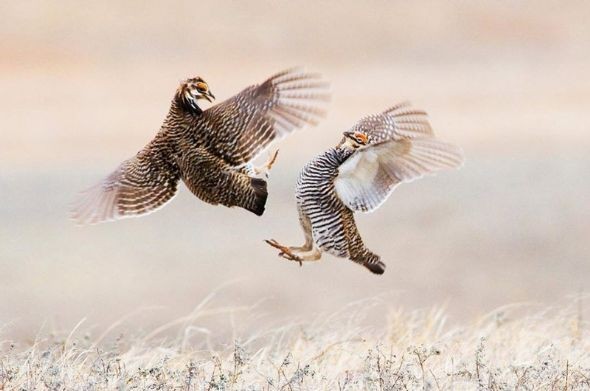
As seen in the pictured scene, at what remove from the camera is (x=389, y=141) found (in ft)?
23.3

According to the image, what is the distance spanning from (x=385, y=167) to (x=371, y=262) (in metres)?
0.58

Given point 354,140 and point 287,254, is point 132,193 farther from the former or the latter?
point 354,140

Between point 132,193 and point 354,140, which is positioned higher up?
point 354,140

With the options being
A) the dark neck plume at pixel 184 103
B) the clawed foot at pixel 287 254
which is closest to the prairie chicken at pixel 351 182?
the clawed foot at pixel 287 254

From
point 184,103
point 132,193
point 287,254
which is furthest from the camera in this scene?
point 132,193

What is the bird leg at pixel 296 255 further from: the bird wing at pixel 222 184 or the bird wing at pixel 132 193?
the bird wing at pixel 132 193

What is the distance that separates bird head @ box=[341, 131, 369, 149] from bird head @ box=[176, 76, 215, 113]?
0.62 metres

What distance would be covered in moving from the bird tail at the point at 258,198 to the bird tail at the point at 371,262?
0.60 m

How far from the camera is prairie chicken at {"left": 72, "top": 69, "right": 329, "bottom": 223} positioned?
7047 mm

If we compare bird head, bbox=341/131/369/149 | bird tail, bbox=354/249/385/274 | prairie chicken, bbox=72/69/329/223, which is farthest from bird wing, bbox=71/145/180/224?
bird tail, bbox=354/249/385/274

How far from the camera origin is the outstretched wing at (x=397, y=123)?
7738 mm

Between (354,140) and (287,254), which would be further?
(354,140)

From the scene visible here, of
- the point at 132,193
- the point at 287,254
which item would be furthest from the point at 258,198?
the point at 132,193

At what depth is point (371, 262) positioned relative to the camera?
7395 mm
